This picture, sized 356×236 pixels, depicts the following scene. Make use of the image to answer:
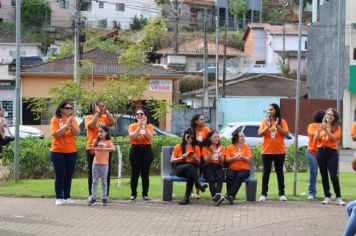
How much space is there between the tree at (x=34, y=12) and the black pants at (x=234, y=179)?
217 ft

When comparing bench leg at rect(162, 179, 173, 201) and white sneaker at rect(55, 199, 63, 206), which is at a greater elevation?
bench leg at rect(162, 179, 173, 201)

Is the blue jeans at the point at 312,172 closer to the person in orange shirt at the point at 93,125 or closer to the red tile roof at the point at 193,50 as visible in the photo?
the person in orange shirt at the point at 93,125

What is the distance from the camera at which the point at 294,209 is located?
1260cm

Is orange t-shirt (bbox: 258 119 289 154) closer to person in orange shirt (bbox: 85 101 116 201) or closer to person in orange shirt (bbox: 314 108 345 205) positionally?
person in orange shirt (bbox: 314 108 345 205)

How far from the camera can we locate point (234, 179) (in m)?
13.5

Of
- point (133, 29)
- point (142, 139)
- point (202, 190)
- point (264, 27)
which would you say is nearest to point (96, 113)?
point (142, 139)

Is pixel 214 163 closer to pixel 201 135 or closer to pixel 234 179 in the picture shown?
pixel 234 179

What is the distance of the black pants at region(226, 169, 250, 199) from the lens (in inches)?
528

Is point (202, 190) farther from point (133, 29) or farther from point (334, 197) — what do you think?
point (133, 29)

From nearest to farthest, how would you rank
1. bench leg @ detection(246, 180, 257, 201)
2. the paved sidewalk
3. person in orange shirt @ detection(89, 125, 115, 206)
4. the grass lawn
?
the paved sidewalk
person in orange shirt @ detection(89, 125, 115, 206)
bench leg @ detection(246, 180, 257, 201)
the grass lawn

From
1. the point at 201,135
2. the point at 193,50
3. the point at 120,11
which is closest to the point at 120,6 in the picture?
the point at 120,11

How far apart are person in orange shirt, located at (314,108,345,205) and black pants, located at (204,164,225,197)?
6.14 ft

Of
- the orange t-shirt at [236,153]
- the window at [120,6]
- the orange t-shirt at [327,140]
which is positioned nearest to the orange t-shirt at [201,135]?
the orange t-shirt at [236,153]

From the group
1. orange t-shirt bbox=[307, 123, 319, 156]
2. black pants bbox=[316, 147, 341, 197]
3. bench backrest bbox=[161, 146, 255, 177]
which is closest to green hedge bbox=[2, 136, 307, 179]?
bench backrest bbox=[161, 146, 255, 177]
